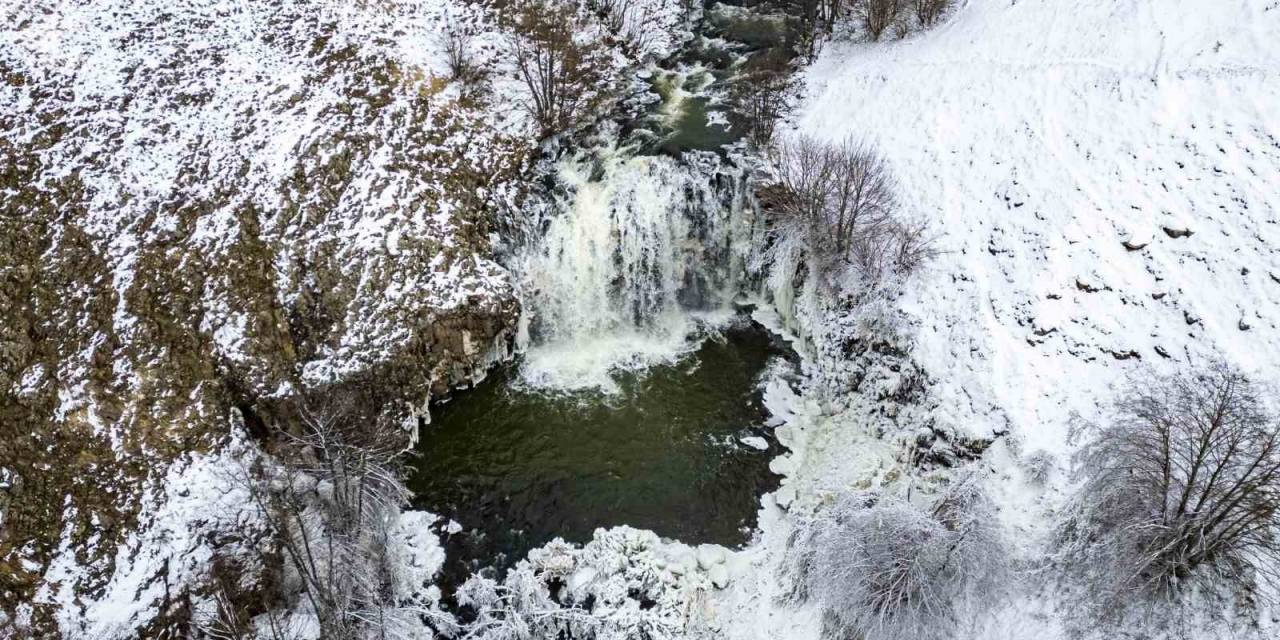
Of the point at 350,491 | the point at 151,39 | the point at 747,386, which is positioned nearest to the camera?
the point at 350,491

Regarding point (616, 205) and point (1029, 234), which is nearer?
point (1029, 234)

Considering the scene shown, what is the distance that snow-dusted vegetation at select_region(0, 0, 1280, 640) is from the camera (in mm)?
11969

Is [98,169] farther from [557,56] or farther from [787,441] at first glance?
[787,441]

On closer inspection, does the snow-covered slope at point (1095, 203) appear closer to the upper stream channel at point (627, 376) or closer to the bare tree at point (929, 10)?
the bare tree at point (929, 10)

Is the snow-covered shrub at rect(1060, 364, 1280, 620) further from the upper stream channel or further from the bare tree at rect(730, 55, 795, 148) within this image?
the bare tree at rect(730, 55, 795, 148)

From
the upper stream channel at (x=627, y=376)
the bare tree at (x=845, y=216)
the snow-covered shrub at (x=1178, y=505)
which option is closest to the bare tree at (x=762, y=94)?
the upper stream channel at (x=627, y=376)

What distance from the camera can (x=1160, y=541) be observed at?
34.1 ft

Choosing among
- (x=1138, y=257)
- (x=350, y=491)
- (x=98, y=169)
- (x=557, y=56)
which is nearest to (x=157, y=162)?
(x=98, y=169)

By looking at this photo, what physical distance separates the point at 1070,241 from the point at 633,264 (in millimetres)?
10398

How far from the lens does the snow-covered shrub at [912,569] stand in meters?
11.5

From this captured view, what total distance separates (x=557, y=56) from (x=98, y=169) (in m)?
13.3

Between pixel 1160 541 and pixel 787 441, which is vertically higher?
pixel 1160 541

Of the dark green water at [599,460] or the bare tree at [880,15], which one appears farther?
the bare tree at [880,15]

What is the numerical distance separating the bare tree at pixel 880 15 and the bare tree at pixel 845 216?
25.6 ft
